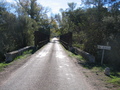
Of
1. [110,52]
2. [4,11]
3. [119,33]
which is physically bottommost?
[110,52]

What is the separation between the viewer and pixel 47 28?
50.0m

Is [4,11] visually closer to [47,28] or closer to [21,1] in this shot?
[21,1]

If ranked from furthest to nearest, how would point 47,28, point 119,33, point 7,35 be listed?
point 47,28
point 7,35
point 119,33

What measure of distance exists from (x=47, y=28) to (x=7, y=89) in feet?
153

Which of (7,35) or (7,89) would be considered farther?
(7,35)

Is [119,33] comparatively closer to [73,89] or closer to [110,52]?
[110,52]

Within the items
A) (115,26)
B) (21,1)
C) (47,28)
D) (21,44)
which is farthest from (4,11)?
(47,28)

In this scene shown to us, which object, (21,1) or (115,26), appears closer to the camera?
(115,26)

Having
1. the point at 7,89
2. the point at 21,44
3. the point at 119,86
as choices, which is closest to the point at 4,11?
the point at 21,44

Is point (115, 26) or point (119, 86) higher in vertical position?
point (115, 26)

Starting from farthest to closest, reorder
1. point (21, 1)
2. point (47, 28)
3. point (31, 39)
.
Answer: point (47, 28) < point (21, 1) < point (31, 39)

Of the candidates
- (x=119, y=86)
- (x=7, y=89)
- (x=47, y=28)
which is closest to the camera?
(x=7, y=89)

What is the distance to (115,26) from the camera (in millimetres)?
9734

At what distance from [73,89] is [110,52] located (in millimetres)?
6814
